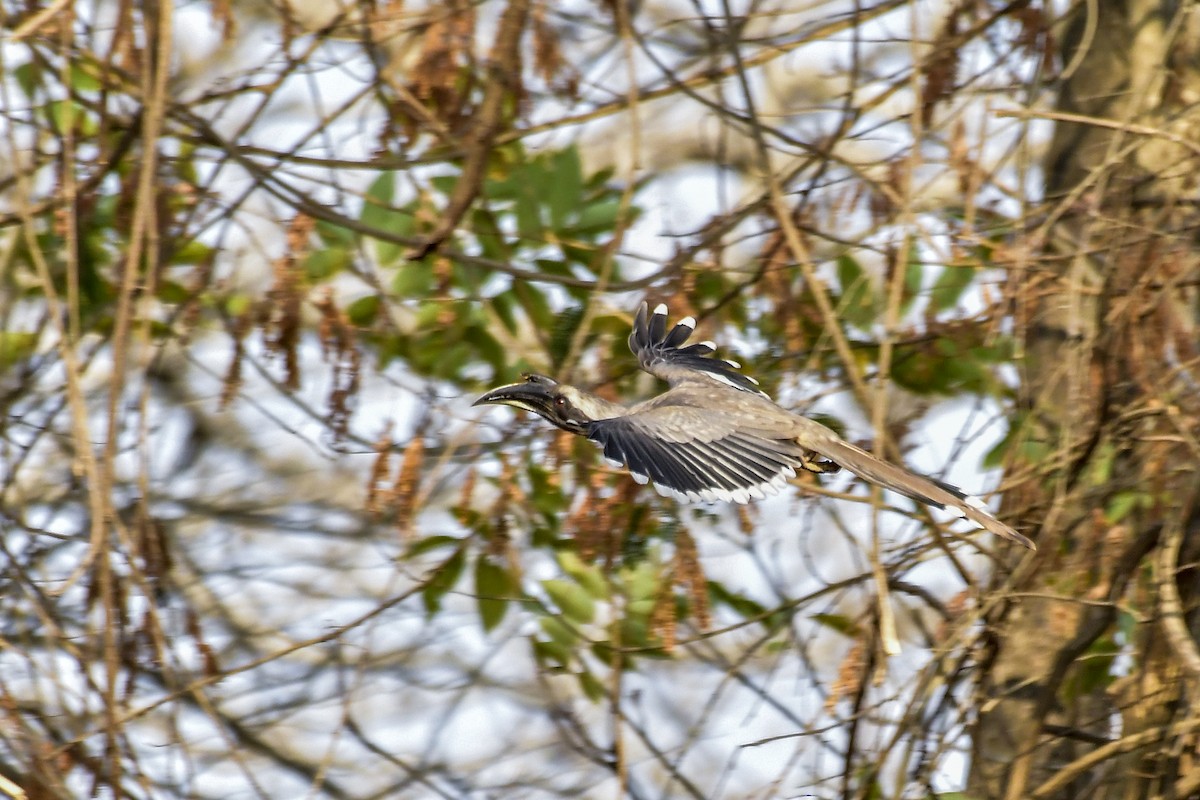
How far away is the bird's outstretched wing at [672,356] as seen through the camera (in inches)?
171

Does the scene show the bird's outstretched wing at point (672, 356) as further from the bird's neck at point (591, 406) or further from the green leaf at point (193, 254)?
the green leaf at point (193, 254)

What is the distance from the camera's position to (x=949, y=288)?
15.4ft

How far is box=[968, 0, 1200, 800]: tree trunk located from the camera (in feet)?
12.5

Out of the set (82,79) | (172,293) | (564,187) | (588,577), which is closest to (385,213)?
(564,187)

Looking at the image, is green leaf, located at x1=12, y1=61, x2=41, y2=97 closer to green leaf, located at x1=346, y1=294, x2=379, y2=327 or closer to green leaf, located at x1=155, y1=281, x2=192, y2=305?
green leaf, located at x1=155, y1=281, x2=192, y2=305

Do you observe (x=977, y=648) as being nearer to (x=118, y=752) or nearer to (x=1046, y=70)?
(x=1046, y=70)

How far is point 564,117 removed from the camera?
4984mm

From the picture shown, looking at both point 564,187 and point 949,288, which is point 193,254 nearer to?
point 564,187

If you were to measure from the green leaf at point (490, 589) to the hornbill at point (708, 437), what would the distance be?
933 millimetres

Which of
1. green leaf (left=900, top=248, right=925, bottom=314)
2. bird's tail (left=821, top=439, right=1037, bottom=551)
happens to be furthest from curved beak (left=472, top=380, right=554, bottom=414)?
green leaf (left=900, top=248, right=925, bottom=314)

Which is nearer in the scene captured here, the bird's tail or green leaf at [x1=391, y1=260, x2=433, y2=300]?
the bird's tail

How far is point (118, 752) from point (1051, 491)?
8.87 ft

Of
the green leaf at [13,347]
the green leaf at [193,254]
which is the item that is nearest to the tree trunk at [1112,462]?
the green leaf at [193,254]

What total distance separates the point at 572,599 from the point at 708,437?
1.18 meters
